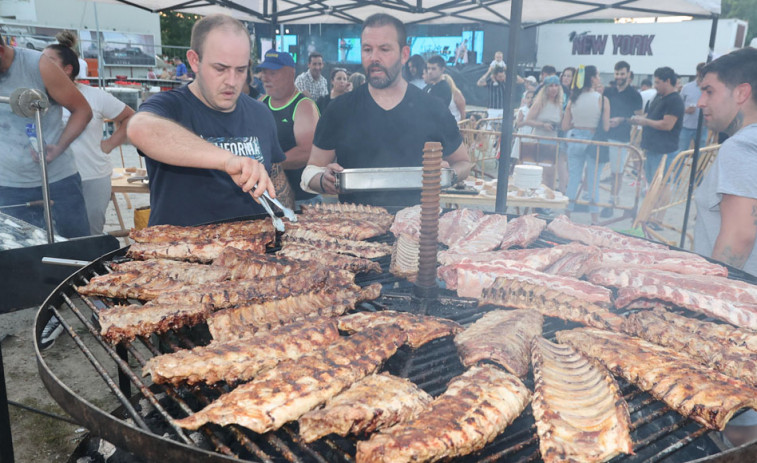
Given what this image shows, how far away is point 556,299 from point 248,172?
73.0 inches

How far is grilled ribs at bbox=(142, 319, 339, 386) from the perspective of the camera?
6.56ft

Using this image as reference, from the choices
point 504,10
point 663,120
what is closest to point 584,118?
point 663,120

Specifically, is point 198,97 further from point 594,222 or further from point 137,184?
point 594,222

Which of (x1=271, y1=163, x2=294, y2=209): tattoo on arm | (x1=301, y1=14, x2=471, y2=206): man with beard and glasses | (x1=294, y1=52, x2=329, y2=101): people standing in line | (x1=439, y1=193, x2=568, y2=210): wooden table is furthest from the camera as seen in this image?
(x1=294, y1=52, x2=329, y2=101): people standing in line

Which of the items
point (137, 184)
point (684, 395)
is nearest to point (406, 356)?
point (684, 395)

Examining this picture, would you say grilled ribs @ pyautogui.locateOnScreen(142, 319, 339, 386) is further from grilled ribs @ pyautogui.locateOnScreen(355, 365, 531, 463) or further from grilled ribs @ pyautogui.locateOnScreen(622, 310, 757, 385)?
grilled ribs @ pyautogui.locateOnScreen(622, 310, 757, 385)

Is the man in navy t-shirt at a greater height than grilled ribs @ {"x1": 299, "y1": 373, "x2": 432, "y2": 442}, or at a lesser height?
greater

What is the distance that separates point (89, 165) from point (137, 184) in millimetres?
1431

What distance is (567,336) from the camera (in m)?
2.44

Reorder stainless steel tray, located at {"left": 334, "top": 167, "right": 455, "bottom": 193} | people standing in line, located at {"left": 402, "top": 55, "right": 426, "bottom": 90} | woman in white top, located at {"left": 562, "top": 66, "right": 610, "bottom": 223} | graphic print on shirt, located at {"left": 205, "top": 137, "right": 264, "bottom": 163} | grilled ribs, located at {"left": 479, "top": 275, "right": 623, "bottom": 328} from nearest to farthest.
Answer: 1. grilled ribs, located at {"left": 479, "top": 275, "right": 623, "bottom": 328}
2. stainless steel tray, located at {"left": 334, "top": 167, "right": 455, "bottom": 193}
3. graphic print on shirt, located at {"left": 205, "top": 137, "right": 264, "bottom": 163}
4. woman in white top, located at {"left": 562, "top": 66, "right": 610, "bottom": 223}
5. people standing in line, located at {"left": 402, "top": 55, "right": 426, "bottom": 90}

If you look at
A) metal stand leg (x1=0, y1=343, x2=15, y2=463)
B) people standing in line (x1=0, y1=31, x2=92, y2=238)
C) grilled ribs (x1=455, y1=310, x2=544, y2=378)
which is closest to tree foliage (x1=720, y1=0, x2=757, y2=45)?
people standing in line (x1=0, y1=31, x2=92, y2=238)

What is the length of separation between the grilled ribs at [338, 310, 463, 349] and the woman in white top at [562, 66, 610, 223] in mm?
10352

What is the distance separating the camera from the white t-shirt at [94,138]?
6516 millimetres

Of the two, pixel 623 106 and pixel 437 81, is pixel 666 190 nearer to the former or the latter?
pixel 623 106
